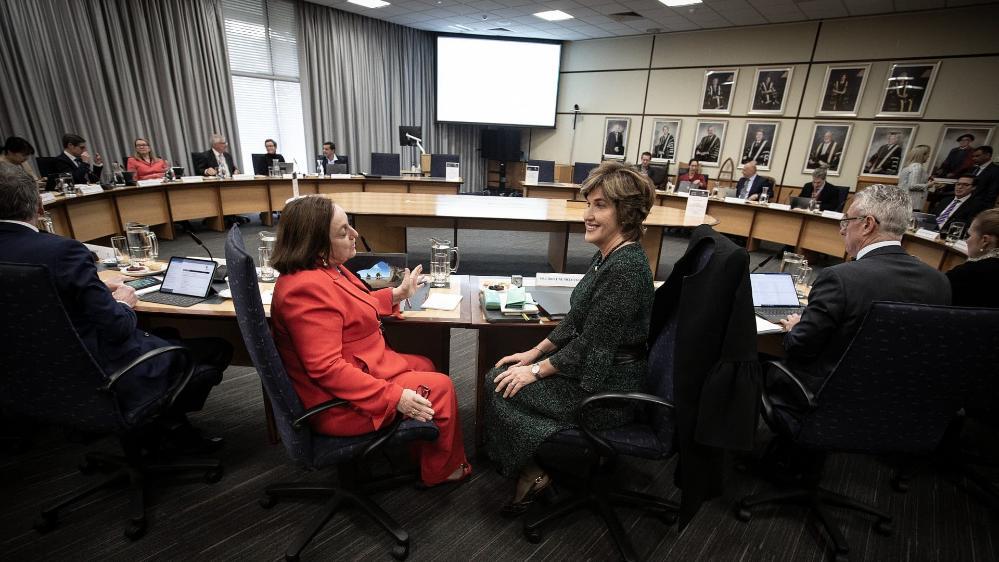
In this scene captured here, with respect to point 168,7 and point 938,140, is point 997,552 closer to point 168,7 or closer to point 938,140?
point 938,140

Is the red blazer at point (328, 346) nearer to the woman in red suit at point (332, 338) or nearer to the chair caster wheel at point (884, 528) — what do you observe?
the woman in red suit at point (332, 338)

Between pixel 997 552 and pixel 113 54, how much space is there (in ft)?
29.8

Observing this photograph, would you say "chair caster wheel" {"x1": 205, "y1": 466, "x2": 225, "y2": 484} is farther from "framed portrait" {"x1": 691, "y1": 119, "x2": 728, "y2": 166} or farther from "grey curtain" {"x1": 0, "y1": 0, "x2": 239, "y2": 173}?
"framed portrait" {"x1": 691, "y1": 119, "x2": 728, "y2": 166}

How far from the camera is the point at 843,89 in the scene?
6.64 meters

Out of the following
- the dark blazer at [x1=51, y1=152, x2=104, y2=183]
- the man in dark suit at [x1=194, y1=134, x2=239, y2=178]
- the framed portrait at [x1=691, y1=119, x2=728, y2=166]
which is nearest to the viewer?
the dark blazer at [x1=51, y1=152, x2=104, y2=183]

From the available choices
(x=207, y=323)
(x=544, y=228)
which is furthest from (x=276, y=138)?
(x=207, y=323)

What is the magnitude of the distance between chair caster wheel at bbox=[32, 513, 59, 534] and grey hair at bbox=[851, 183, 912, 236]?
10.5 ft

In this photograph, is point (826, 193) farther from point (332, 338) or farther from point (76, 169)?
point (76, 169)

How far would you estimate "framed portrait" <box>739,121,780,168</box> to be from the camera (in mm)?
7398

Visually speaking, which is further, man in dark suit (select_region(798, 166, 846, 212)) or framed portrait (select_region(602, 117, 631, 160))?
framed portrait (select_region(602, 117, 631, 160))

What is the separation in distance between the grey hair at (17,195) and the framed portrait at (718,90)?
8842 mm

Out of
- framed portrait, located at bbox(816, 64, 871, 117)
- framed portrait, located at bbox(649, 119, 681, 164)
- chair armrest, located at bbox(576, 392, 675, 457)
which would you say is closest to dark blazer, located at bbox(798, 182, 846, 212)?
framed portrait, located at bbox(816, 64, 871, 117)

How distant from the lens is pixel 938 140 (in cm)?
600

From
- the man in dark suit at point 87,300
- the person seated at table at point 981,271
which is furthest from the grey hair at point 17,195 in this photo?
the person seated at table at point 981,271
